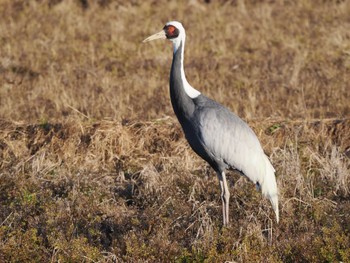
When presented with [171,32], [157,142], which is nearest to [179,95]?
[171,32]

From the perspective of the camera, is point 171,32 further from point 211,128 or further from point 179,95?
point 211,128

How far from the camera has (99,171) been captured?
317 inches

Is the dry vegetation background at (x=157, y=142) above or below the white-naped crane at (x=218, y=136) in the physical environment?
below

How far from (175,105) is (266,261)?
1.60 meters

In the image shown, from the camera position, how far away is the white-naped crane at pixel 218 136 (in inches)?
253

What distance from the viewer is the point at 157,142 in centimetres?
846

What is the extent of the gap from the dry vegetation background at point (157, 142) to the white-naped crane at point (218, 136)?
33cm

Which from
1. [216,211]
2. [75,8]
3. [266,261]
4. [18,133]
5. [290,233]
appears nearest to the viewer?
[266,261]

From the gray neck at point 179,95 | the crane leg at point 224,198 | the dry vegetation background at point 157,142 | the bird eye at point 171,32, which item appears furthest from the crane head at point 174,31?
the dry vegetation background at point 157,142

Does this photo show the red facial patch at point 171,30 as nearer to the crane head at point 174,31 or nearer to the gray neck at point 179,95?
the crane head at point 174,31

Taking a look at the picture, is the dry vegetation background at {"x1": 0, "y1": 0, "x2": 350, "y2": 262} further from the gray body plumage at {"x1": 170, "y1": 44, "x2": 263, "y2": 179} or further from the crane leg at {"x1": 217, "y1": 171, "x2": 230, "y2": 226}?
the gray body plumage at {"x1": 170, "y1": 44, "x2": 263, "y2": 179}

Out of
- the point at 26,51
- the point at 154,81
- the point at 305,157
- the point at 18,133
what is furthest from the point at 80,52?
the point at 305,157

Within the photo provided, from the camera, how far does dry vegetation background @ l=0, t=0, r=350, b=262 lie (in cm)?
602

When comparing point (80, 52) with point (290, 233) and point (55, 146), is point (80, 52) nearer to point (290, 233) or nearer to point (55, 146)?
point (55, 146)
